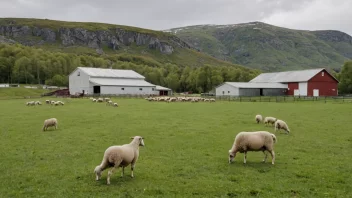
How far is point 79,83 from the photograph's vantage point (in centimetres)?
9350

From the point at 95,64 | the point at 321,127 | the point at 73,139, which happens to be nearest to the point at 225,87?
the point at 321,127

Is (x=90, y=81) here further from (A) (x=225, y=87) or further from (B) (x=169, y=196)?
(B) (x=169, y=196)

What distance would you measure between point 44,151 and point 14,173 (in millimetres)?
3735

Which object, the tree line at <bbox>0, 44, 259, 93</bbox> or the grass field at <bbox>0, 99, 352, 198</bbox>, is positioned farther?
the tree line at <bbox>0, 44, 259, 93</bbox>

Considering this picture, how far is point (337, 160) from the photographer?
13.7 meters

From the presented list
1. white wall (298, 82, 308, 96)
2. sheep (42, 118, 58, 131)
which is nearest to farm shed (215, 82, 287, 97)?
white wall (298, 82, 308, 96)

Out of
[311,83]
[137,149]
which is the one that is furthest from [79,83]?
[137,149]

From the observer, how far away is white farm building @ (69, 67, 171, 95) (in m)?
87.8

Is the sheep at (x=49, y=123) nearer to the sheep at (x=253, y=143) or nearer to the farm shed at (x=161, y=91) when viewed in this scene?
the sheep at (x=253, y=143)

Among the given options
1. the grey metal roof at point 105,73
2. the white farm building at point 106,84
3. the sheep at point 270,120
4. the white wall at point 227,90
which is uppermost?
the grey metal roof at point 105,73

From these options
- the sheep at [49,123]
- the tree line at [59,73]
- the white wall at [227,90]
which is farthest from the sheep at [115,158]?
the tree line at [59,73]

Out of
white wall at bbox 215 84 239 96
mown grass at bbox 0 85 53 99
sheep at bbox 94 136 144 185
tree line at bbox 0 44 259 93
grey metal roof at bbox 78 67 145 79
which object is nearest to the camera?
sheep at bbox 94 136 144 185

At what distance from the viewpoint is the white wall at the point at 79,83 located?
90562 mm

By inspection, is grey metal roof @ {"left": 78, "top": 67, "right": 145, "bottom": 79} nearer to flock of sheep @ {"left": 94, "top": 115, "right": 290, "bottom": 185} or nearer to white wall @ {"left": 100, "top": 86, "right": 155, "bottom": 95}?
white wall @ {"left": 100, "top": 86, "right": 155, "bottom": 95}
